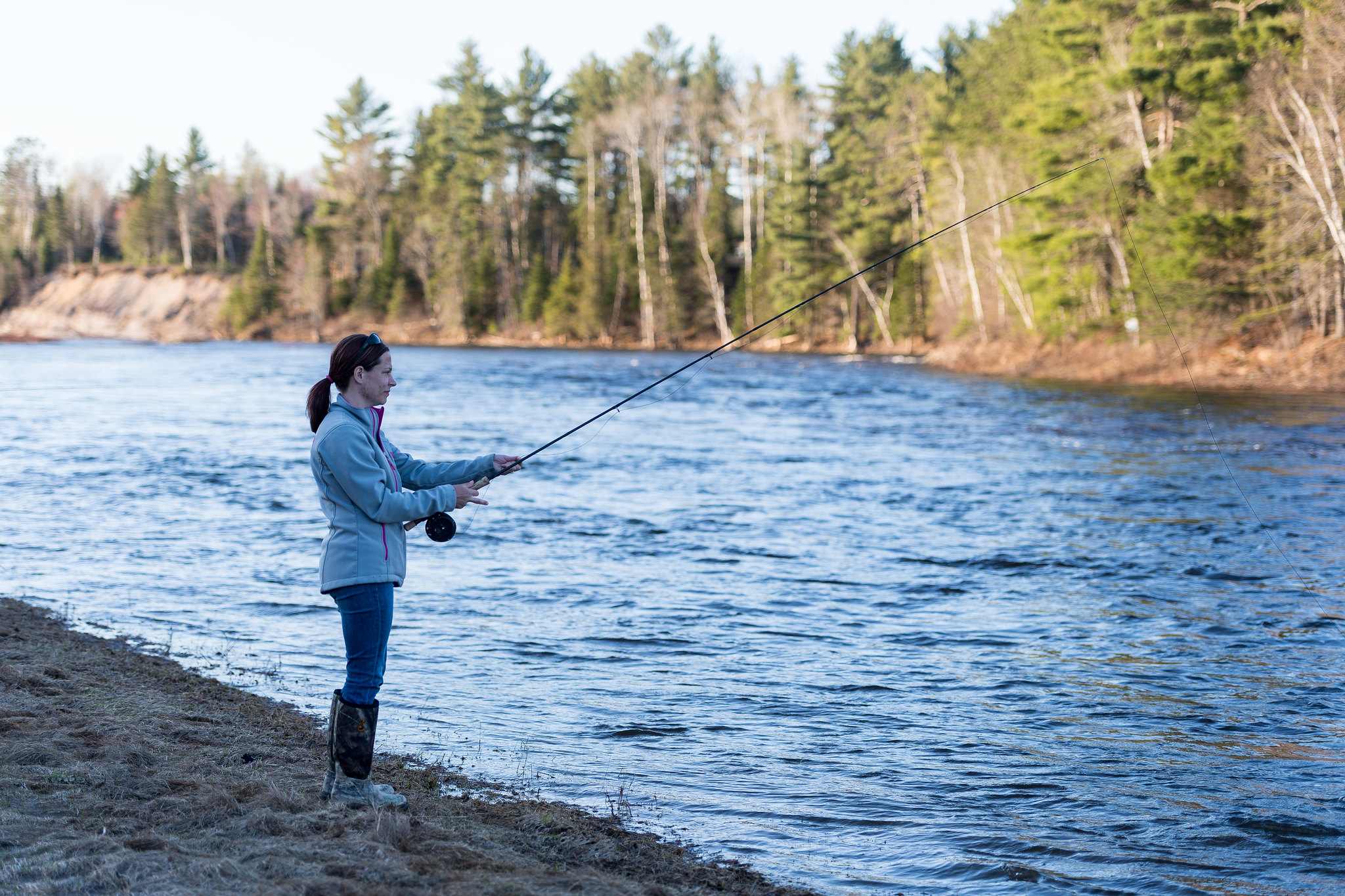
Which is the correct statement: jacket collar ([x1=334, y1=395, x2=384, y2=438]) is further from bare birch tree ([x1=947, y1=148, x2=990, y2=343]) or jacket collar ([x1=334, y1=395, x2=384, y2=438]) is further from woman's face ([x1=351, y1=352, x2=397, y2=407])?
bare birch tree ([x1=947, y1=148, x2=990, y2=343])

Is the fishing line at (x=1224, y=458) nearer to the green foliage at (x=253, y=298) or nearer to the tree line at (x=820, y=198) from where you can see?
the tree line at (x=820, y=198)

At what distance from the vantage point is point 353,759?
4156mm

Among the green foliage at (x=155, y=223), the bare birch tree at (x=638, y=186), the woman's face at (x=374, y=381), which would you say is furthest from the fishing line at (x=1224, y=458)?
the green foliage at (x=155, y=223)

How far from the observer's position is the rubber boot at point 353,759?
4.15m

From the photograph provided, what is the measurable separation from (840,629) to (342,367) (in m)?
5.01

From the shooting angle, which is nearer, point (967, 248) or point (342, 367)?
point (342, 367)

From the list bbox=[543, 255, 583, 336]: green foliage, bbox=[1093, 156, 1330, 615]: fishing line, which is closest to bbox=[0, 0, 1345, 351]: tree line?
bbox=[543, 255, 583, 336]: green foliage

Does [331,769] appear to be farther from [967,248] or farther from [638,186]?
[638,186]

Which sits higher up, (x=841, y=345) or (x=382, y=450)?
(x=841, y=345)

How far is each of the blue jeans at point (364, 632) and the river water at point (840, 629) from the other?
1180 mm

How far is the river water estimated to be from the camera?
480 centimetres

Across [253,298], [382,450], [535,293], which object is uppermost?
[253,298]

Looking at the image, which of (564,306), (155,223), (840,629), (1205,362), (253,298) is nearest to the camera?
(840,629)

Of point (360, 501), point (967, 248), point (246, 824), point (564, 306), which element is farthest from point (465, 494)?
point (564, 306)
